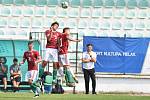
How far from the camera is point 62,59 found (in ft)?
56.1

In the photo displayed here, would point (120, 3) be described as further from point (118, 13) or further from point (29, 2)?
point (29, 2)

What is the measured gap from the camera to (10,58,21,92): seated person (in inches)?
874

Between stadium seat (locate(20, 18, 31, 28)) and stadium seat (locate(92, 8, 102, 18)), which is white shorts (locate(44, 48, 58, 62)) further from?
stadium seat (locate(92, 8, 102, 18))

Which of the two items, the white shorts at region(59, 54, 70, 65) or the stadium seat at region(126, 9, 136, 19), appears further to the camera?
the stadium seat at region(126, 9, 136, 19)

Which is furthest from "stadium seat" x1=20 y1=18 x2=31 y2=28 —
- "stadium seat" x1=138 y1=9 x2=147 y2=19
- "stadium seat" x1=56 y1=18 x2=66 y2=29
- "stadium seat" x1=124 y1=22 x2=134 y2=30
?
"stadium seat" x1=138 y1=9 x2=147 y2=19

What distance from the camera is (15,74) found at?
22.3m

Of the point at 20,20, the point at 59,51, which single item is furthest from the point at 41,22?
the point at 59,51

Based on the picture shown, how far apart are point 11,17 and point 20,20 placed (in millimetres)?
453

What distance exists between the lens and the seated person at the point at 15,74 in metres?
22.2

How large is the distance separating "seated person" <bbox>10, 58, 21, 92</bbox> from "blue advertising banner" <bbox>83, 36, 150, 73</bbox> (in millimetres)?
3338

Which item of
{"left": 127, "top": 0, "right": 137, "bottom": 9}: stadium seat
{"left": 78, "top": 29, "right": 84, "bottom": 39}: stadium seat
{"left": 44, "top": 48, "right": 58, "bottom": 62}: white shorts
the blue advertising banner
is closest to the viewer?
{"left": 44, "top": 48, "right": 58, "bottom": 62}: white shorts

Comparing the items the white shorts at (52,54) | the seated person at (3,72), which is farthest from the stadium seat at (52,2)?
the white shorts at (52,54)

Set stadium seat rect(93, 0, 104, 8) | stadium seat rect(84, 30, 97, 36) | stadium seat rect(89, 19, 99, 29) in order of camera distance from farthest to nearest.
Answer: stadium seat rect(93, 0, 104, 8) → stadium seat rect(89, 19, 99, 29) → stadium seat rect(84, 30, 97, 36)

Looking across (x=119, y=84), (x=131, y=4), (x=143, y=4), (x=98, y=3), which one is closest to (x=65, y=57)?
(x=119, y=84)
